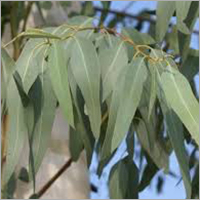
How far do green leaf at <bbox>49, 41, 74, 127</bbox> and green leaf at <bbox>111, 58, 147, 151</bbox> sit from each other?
69 millimetres

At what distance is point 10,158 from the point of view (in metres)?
0.93

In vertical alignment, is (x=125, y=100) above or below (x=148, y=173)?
above

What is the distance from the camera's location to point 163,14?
113 cm

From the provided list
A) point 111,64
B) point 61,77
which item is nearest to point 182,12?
point 111,64

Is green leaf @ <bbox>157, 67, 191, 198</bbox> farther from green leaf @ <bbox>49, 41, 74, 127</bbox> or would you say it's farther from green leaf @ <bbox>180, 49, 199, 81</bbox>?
green leaf @ <bbox>180, 49, 199, 81</bbox>

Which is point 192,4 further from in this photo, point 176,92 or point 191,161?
point 191,161

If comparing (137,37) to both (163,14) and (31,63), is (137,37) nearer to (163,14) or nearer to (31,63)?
(163,14)

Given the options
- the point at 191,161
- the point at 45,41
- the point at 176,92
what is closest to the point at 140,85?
the point at 176,92

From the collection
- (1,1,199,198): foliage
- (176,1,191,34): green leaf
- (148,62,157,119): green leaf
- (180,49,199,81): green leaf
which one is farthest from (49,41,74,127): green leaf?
(180,49,199,81): green leaf

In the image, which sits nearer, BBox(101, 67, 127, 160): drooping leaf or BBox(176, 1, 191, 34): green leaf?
BBox(101, 67, 127, 160): drooping leaf

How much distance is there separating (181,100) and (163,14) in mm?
245

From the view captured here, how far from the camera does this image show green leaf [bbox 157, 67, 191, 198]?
3.10ft

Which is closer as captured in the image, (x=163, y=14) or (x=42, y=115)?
(x=42, y=115)

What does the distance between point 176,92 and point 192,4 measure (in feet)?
0.95
